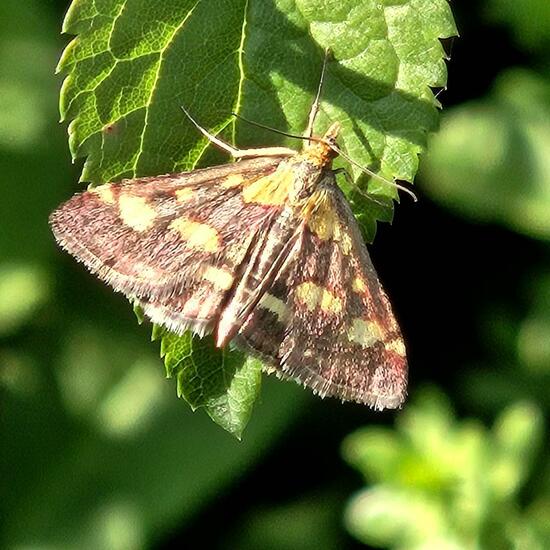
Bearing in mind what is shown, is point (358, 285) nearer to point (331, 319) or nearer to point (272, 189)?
point (331, 319)

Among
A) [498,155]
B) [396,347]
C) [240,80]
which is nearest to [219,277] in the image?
[396,347]

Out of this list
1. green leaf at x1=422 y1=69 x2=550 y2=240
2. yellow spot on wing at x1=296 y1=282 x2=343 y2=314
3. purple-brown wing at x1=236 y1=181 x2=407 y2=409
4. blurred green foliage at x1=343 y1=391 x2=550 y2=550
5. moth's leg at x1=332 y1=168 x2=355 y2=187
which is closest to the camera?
moth's leg at x1=332 y1=168 x2=355 y2=187

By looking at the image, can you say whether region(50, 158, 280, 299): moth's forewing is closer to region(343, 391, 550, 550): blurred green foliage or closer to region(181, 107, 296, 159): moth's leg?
region(181, 107, 296, 159): moth's leg

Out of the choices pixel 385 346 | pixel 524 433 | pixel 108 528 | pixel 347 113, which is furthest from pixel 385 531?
pixel 347 113

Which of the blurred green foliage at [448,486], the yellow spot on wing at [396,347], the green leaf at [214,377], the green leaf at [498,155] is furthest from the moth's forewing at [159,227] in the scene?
the green leaf at [498,155]

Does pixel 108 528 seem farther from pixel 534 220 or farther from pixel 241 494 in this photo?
pixel 534 220

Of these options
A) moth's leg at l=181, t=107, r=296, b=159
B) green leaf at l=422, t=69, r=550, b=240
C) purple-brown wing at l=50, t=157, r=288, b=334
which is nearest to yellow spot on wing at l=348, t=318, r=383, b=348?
purple-brown wing at l=50, t=157, r=288, b=334
